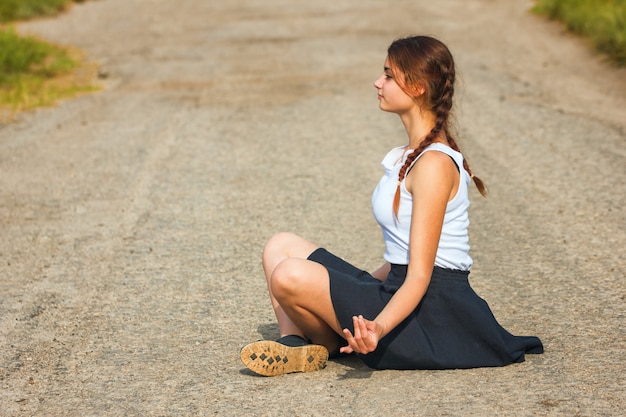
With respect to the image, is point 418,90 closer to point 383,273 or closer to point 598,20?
point 383,273

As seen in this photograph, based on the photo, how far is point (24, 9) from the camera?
19797 mm

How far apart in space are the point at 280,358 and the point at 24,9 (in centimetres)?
1739

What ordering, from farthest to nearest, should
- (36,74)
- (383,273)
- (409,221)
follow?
1. (36,74)
2. (383,273)
3. (409,221)

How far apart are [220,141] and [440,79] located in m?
5.73

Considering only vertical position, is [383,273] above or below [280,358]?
above

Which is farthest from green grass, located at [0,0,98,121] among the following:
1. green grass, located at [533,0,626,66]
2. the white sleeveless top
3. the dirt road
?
the white sleeveless top

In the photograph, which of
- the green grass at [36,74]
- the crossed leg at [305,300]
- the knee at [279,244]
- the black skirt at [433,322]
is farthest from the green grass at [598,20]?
the crossed leg at [305,300]

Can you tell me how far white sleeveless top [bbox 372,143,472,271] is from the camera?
3.84 metres

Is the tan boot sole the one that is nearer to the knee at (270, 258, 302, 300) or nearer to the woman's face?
the knee at (270, 258, 302, 300)

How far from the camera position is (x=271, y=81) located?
1253 cm

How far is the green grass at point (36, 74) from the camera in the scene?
466 inches

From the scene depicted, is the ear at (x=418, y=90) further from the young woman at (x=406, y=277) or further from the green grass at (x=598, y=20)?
the green grass at (x=598, y=20)

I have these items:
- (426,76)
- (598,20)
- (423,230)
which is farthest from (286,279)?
(598,20)

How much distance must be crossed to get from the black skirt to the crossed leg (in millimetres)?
53
